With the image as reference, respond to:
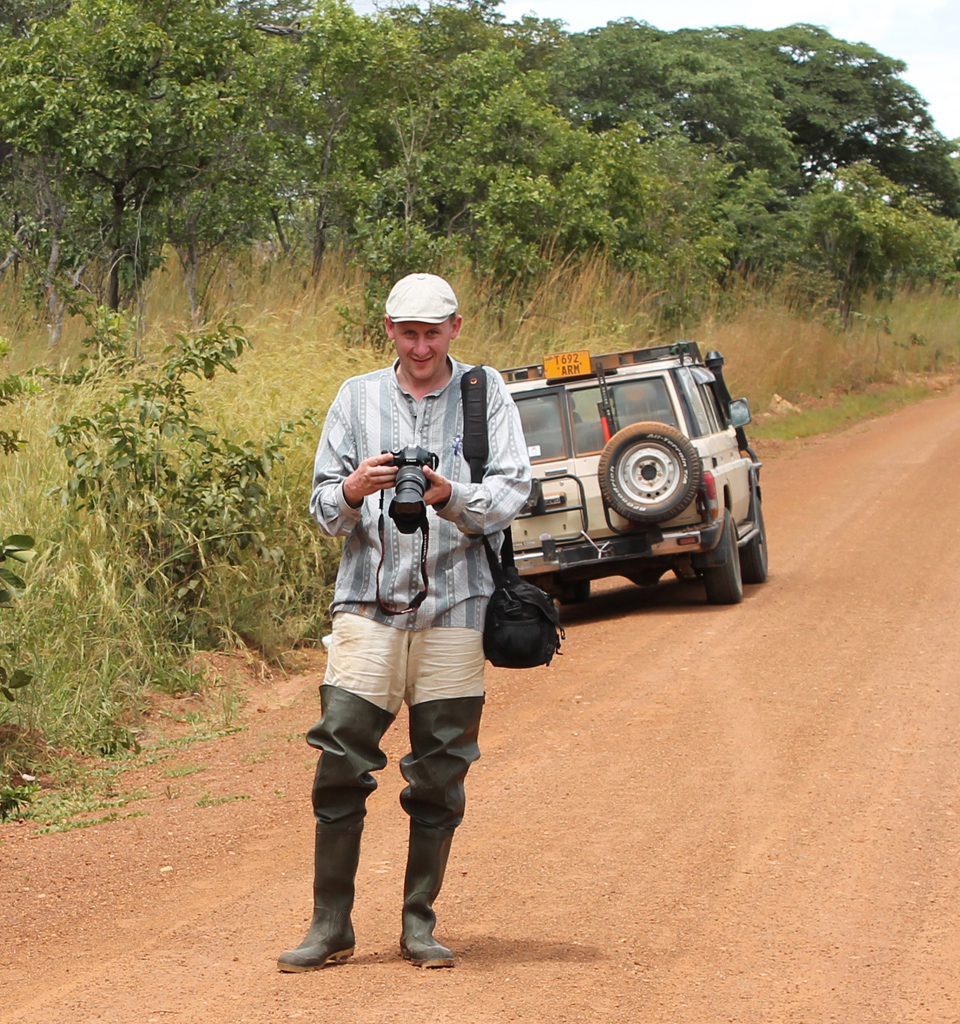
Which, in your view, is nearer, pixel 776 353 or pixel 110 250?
pixel 110 250

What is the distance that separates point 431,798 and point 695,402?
282 inches

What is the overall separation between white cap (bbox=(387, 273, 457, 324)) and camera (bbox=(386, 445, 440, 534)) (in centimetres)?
40

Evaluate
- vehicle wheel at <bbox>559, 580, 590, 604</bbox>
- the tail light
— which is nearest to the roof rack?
the tail light

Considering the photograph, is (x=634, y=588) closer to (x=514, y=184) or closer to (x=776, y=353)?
(x=514, y=184)

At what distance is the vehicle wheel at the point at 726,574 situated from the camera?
34.1 ft

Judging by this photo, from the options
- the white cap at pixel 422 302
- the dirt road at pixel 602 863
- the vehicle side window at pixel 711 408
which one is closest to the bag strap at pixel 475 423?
the white cap at pixel 422 302

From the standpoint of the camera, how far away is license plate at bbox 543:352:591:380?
34.5ft

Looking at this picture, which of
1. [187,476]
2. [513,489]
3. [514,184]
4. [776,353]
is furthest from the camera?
[776,353]

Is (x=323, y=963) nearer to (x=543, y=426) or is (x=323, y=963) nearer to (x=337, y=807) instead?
(x=337, y=807)

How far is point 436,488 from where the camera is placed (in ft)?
12.4

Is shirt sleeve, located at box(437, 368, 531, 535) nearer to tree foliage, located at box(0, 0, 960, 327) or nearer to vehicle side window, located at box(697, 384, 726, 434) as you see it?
vehicle side window, located at box(697, 384, 726, 434)

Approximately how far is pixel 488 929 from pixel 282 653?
4901 millimetres

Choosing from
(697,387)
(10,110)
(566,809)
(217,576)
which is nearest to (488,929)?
(566,809)

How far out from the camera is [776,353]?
80.9 ft
